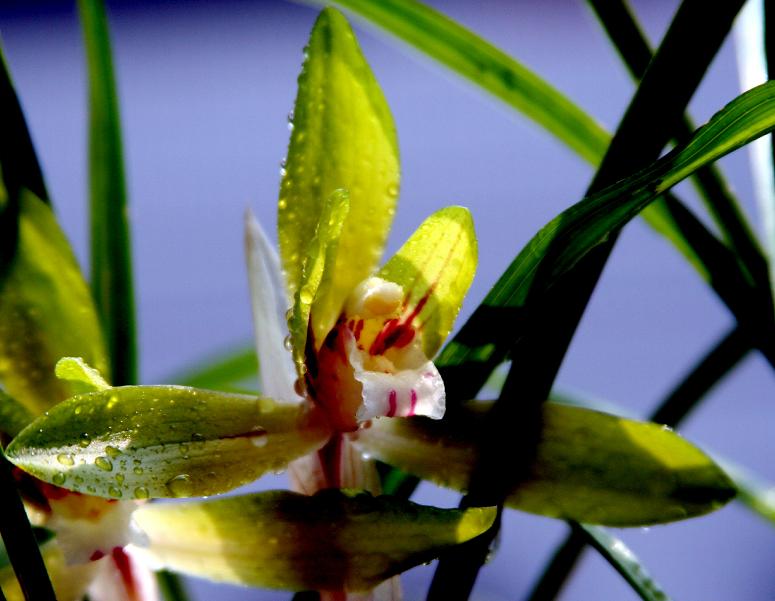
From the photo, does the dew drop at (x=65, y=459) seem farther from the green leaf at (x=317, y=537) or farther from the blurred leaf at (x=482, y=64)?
the blurred leaf at (x=482, y=64)

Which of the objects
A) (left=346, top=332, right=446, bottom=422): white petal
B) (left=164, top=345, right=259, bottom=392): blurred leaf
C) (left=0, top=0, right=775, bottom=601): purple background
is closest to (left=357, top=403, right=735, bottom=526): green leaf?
(left=346, top=332, right=446, bottom=422): white petal

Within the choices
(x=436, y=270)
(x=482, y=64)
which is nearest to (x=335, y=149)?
(x=436, y=270)

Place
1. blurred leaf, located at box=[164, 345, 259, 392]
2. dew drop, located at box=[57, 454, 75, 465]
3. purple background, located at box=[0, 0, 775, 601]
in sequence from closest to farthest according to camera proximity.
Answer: dew drop, located at box=[57, 454, 75, 465] < blurred leaf, located at box=[164, 345, 259, 392] < purple background, located at box=[0, 0, 775, 601]

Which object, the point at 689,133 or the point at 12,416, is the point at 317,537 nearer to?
the point at 12,416

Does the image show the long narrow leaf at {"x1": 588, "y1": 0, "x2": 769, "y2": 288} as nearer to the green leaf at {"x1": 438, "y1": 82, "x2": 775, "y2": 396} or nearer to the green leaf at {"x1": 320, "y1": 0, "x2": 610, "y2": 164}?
the green leaf at {"x1": 320, "y1": 0, "x2": 610, "y2": 164}

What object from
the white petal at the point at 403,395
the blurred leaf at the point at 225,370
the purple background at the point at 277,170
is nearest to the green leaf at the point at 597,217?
the white petal at the point at 403,395

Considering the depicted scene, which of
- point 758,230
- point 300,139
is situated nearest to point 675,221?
point 758,230
